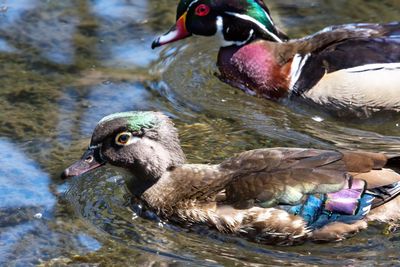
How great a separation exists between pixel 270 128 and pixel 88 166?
189cm

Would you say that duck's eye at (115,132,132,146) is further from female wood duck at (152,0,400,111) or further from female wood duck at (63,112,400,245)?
female wood duck at (152,0,400,111)

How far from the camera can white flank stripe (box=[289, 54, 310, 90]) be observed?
8.40 metres

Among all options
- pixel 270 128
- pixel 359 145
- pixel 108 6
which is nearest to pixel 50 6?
pixel 108 6

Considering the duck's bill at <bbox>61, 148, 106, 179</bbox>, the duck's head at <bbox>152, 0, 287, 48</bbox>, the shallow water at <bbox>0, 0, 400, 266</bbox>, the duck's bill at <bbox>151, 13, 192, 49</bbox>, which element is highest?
the duck's head at <bbox>152, 0, 287, 48</bbox>

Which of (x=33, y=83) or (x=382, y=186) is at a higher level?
(x=382, y=186)

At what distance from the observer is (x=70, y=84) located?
8.73 m

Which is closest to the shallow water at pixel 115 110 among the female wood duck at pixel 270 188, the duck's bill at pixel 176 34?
the female wood duck at pixel 270 188

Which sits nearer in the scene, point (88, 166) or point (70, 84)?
point (88, 166)

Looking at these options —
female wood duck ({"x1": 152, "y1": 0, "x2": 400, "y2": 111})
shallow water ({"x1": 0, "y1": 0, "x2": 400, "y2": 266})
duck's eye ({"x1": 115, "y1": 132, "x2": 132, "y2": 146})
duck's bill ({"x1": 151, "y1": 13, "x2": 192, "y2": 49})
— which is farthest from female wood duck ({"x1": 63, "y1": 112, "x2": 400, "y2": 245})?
duck's bill ({"x1": 151, "y1": 13, "x2": 192, "y2": 49})

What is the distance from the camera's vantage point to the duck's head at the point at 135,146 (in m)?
6.52

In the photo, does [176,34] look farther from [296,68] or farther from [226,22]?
[296,68]

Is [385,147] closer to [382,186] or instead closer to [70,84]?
[382,186]

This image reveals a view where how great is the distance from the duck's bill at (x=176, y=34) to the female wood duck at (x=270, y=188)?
2.46m

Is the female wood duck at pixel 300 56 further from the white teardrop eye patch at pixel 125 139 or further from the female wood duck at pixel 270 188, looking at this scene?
the white teardrop eye patch at pixel 125 139
